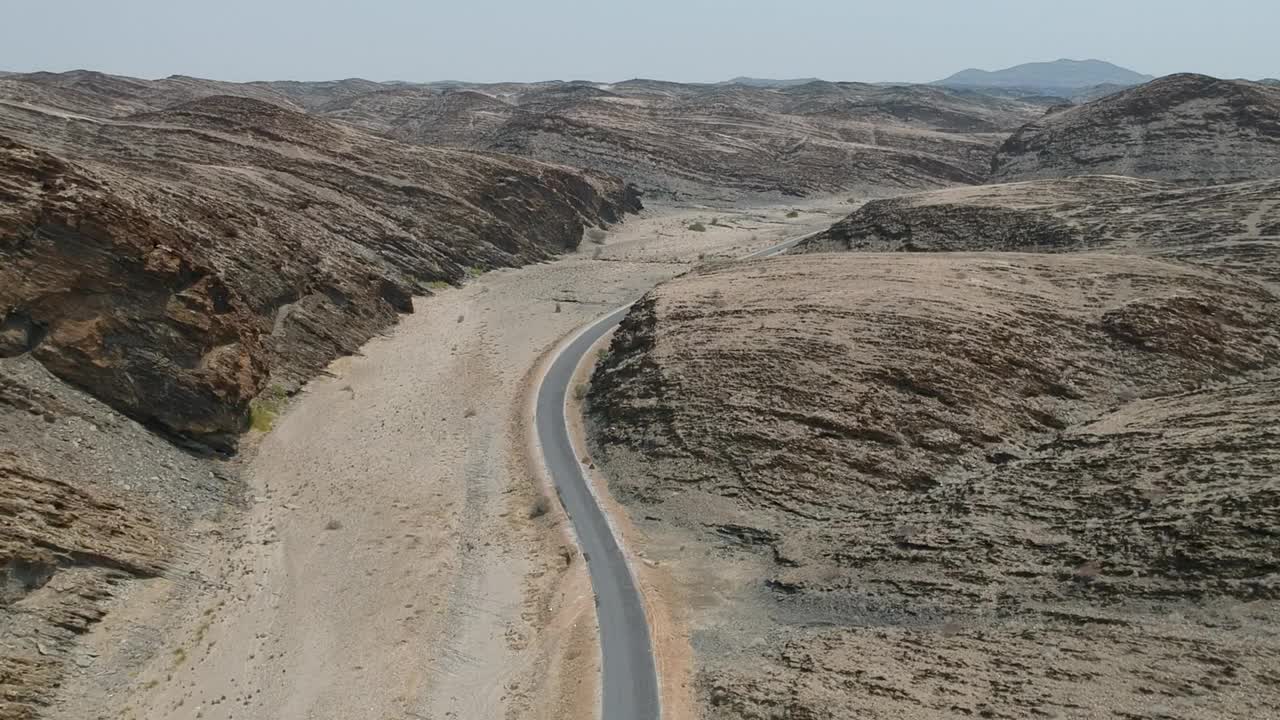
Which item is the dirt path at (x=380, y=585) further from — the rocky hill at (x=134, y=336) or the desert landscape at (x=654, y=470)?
the rocky hill at (x=134, y=336)

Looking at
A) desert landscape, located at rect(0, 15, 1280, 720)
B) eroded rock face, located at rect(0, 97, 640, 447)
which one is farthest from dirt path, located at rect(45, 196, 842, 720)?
eroded rock face, located at rect(0, 97, 640, 447)

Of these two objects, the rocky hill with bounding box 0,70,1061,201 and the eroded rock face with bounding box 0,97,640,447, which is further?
the rocky hill with bounding box 0,70,1061,201

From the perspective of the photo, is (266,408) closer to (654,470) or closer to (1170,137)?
(654,470)

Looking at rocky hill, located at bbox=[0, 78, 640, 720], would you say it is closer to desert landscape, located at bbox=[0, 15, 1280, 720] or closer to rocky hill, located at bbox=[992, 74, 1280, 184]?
desert landscape, located at bbox=[0, 15, 1280, 720]

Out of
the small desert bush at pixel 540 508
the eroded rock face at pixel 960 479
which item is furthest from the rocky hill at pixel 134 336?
the eroded rock face at pixel 960 479

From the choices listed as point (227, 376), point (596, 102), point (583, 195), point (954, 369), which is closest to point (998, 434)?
point (954, 369)

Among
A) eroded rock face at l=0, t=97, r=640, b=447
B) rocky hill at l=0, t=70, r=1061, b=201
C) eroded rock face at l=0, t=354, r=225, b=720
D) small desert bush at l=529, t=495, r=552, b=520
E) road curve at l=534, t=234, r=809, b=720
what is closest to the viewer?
road curve at l=534, t=234, r=809, b=720
